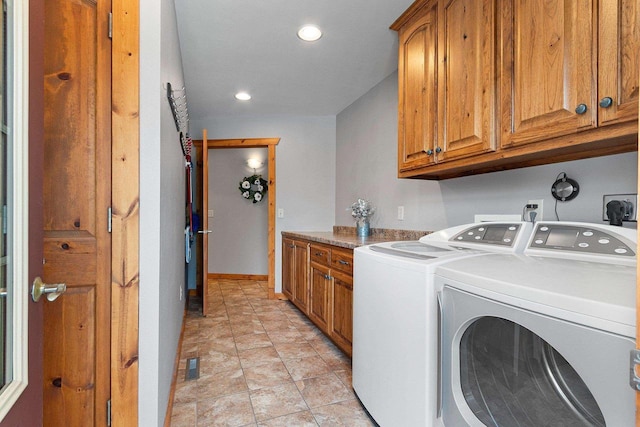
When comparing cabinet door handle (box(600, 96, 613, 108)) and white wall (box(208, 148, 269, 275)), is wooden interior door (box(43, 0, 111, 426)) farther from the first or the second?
white wall (box(208, 148, 269, 275))

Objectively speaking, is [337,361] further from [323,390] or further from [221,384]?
[221,384]

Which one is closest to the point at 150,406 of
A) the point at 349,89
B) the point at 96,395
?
the point at 96,395

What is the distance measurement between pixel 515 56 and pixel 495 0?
→ 32 centimetres

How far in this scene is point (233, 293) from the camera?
4.58 meters

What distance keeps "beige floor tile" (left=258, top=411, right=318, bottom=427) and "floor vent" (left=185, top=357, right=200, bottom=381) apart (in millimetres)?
706

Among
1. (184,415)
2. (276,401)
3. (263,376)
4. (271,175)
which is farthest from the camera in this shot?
(271,175)

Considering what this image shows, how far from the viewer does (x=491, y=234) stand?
1588 mm

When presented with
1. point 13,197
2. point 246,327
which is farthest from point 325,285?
point 13,197

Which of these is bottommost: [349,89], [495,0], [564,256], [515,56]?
[564,256]

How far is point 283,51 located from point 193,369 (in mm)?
2479

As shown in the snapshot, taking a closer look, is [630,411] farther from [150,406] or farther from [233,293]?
[233,293]

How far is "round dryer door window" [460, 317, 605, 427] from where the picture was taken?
77 cm

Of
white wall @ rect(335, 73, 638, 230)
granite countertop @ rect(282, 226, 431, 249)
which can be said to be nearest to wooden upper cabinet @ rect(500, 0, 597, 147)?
white wall @ rect(335, 73, 638, 230)

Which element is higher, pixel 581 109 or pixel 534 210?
pixel 581 109
